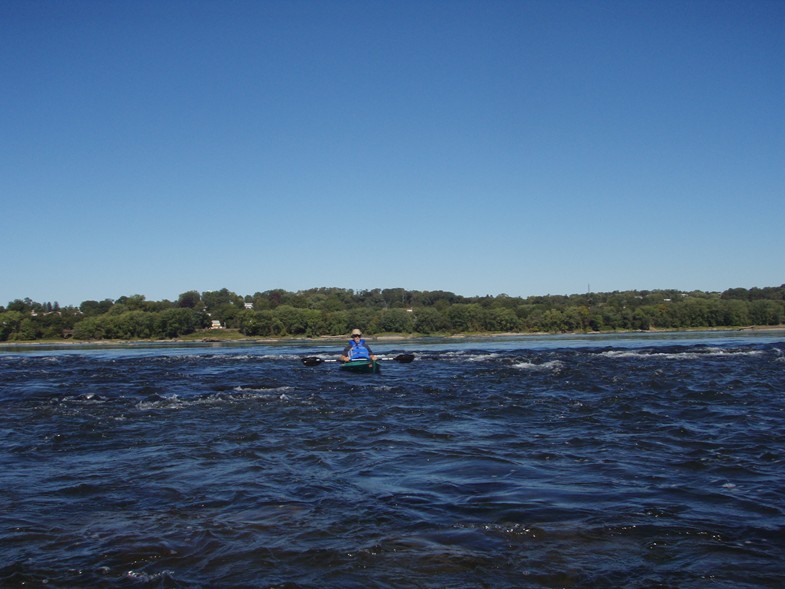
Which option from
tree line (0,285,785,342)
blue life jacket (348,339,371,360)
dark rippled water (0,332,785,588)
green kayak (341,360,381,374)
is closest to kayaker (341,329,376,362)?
blue life jacket (348,339,371,360)

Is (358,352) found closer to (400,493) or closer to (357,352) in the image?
(357,352)

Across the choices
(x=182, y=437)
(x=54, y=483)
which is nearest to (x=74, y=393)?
(x=182, y=437)

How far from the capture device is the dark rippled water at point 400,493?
641 centimetres

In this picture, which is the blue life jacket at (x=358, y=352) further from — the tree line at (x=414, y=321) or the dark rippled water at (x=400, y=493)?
the tree line at (x=414, y=321)

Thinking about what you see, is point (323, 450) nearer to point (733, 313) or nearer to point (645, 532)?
point (645, 532)

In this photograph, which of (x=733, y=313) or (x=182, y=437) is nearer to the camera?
(x=182, y=437)

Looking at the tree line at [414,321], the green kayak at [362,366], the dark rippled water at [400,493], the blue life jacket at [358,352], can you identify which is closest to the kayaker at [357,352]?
the blue life jacket at [358,352]

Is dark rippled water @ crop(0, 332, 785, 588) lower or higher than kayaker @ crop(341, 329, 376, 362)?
lower

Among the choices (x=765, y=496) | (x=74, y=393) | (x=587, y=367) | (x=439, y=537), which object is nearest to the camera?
(x=439, y=537)

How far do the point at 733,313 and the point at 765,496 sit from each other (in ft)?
438

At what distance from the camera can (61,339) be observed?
138m

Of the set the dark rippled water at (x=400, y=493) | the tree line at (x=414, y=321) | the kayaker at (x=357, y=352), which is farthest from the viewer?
the tree line at (x=414, y=321)

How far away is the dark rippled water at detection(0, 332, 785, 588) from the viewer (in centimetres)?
641

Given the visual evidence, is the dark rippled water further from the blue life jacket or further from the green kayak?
the blue life jacket
